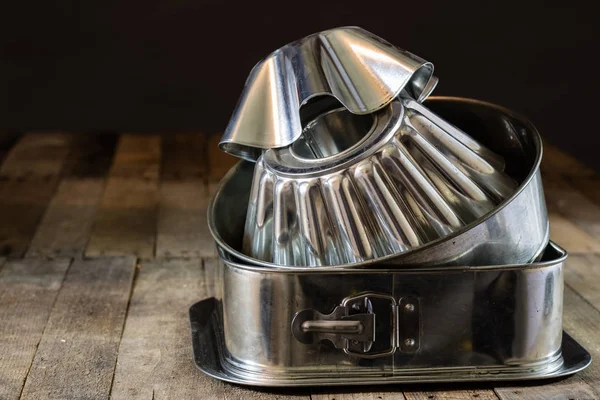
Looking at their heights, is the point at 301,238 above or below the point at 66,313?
Result: above

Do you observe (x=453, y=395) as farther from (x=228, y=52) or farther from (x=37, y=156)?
(x=228, y=52)

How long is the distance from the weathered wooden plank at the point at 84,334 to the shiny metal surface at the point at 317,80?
0.33 metres

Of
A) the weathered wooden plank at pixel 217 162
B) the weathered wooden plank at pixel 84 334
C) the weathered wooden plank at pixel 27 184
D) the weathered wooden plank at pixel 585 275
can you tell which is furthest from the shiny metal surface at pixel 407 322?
the weathered wooden plank at pixel 217 162

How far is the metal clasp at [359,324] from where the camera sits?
1048 mm

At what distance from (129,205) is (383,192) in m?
1.08

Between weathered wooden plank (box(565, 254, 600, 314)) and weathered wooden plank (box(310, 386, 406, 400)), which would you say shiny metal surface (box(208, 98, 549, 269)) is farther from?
weathered wooden plank (box(565, 254, 600, 314))

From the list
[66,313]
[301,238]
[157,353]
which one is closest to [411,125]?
[301,238]

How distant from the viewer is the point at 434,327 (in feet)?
3.47

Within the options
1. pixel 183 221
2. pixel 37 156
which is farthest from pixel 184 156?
pixel 183 221

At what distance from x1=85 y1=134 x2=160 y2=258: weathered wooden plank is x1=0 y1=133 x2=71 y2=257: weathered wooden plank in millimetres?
132

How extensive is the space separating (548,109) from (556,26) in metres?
0.31

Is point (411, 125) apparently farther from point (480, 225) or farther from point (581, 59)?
point (581, 59)

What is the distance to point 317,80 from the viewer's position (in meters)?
1.18

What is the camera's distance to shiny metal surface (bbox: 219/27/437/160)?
115 cm
